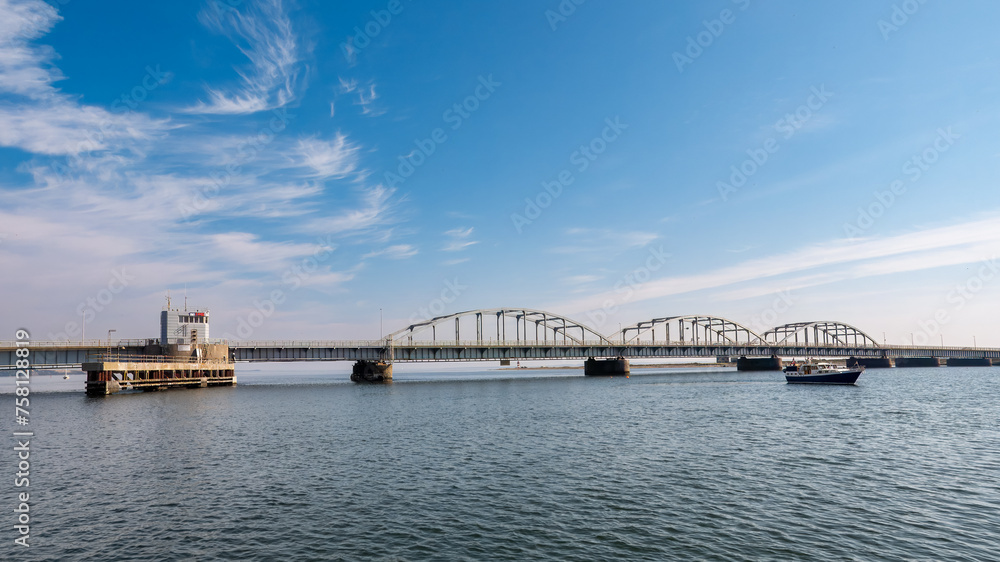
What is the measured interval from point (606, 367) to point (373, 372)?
8217 centimetres

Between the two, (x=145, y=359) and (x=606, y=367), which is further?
(x=606, y=367)

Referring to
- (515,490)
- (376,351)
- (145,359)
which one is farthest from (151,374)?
(515,490)

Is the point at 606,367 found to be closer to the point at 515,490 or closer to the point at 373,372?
the point at 373,372

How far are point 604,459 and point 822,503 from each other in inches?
495

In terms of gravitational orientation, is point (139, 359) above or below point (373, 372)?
above

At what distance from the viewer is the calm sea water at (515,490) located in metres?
19.2

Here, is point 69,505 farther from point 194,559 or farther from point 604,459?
point 604,459

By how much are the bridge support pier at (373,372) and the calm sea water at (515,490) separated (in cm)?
9053

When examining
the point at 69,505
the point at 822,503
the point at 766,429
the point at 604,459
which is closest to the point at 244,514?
the point at 69,505

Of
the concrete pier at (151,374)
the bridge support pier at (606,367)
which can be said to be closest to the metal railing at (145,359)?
the concrete pier at (151,374)

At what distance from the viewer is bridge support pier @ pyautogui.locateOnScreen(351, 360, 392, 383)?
142 meters

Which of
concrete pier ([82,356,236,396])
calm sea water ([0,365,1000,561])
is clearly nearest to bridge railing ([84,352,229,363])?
concrete pier ([82,356,236,396])

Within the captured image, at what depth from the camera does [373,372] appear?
14250 cm

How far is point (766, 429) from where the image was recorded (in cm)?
4675
